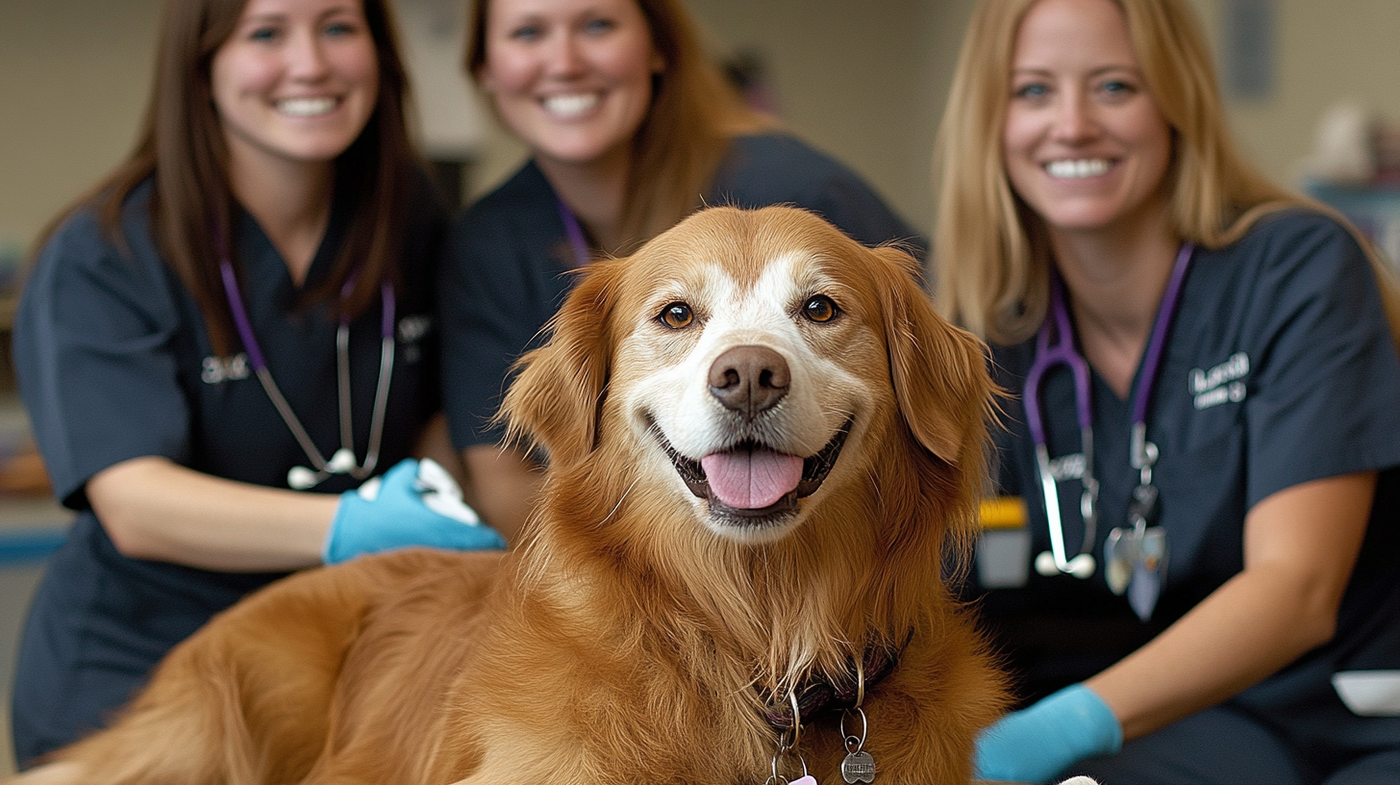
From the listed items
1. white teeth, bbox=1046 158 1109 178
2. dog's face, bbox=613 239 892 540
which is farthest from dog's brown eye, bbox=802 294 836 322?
white teeth, bbox=1046 158 1109 178

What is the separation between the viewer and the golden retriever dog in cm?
122

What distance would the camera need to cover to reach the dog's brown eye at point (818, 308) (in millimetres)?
1319

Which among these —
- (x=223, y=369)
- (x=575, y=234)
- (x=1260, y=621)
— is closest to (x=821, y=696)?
(x=1260, y=621)

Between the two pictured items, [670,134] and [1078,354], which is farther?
[670,134]

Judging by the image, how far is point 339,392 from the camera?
2146mm

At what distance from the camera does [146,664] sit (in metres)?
2.02

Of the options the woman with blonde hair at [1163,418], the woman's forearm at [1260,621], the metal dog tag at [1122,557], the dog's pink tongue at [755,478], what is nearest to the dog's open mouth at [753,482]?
the dog's pink tongue at [755,478]

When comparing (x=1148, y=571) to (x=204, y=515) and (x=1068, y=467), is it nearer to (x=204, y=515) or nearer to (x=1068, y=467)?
(x=1068, y=467)

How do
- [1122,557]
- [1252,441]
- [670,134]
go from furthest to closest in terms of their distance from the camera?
[670,134]
[1122,557]
[1252,441]

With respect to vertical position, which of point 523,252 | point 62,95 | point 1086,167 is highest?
point 1086,167

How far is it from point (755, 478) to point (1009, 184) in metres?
1.04

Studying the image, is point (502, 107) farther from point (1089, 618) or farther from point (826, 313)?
point (1089, 618)

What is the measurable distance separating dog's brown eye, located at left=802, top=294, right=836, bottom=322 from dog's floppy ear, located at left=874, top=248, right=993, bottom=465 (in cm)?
9

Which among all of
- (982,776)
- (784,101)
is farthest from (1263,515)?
(784,101)
